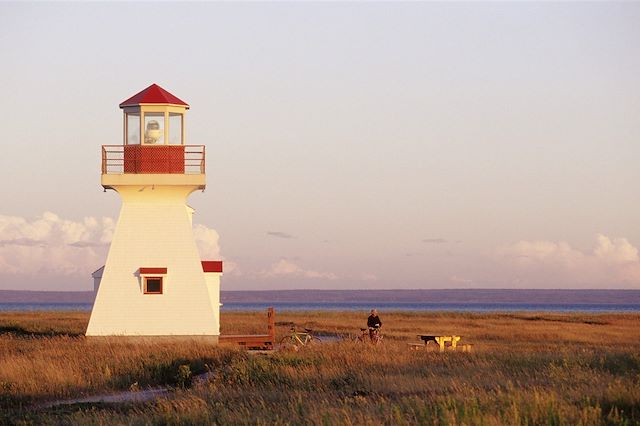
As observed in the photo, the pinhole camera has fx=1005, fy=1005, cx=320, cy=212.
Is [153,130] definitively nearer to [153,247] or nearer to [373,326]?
[153,247]

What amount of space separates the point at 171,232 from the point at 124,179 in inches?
86.9

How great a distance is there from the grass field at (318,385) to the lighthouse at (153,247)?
1056mm

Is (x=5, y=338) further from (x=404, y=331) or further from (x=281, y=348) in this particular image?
(x=404, y=331)

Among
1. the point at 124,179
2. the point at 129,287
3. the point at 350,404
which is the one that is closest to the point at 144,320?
the point at 129,287

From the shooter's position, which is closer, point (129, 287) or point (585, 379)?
point (585, 379)

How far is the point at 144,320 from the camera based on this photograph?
102 ft

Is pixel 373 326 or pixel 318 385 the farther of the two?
pixel 373 326

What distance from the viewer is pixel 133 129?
1259 inches

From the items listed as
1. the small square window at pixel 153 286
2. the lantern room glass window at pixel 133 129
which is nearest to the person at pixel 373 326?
the small square window at pixel 153 286

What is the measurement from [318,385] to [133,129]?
14.6 m

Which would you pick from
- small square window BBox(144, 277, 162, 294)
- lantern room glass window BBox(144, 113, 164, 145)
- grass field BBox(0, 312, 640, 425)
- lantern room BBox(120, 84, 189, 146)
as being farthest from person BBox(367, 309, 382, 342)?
lantern room glass window BBox(144, 113, 164, 145)

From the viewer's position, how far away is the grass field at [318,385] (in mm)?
14547

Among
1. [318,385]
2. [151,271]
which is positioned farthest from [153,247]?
[318,385]

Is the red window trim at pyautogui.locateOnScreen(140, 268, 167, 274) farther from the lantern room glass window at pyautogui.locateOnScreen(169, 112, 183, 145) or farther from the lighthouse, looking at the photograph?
the lantern room glass window at pyautogui.locateOnScreen(169, 112, 183, 145)
